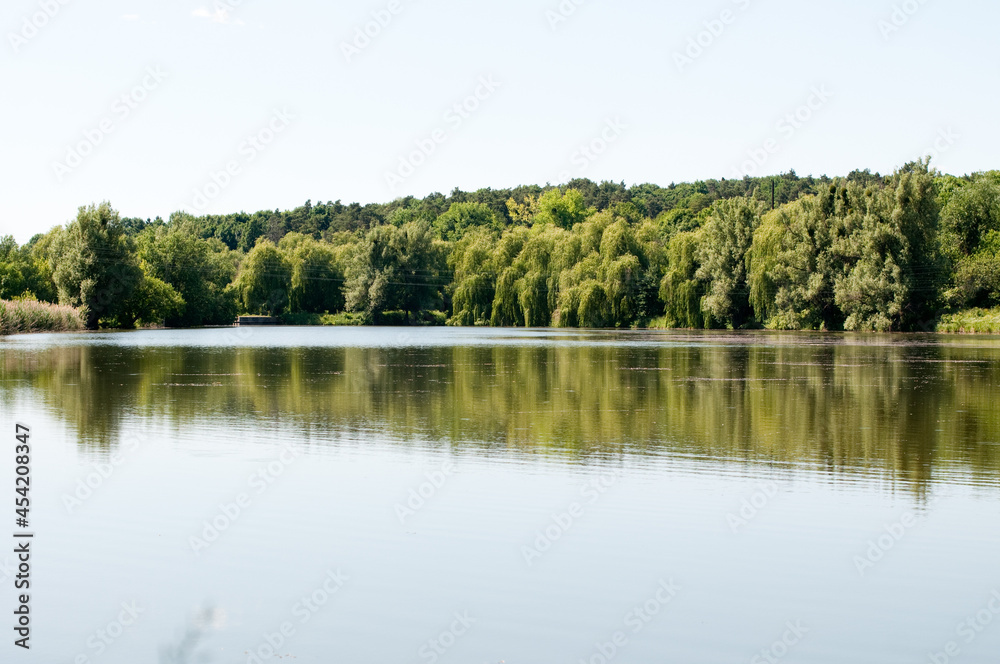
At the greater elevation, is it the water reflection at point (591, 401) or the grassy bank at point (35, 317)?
the grassy bank at point (35, 317)

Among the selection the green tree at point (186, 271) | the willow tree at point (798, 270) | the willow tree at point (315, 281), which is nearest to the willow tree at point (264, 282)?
the willow tree at point (315, 281)

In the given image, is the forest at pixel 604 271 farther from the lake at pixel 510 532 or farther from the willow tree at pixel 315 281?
the lake at pixel 510 532

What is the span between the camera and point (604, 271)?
69.8m

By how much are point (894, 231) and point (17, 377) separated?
50636 millimetres

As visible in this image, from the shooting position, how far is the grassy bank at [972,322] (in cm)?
5741

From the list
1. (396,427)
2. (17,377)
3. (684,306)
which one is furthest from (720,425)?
(684,306)

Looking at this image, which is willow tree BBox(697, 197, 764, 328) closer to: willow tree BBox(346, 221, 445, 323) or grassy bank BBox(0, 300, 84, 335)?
willow tree BBox(346, 221, 445, 323)

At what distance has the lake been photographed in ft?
18.5

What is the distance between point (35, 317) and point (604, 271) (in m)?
37.4

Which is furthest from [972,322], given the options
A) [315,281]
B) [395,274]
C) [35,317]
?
[315,281]

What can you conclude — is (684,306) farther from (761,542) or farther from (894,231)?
(761,542)

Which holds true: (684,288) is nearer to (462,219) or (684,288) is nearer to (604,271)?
(604,271)

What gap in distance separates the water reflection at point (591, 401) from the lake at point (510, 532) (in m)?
0.12

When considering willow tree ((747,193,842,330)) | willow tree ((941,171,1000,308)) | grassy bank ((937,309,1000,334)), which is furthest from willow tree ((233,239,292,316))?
grassy bank ((937,309,1000,334))
